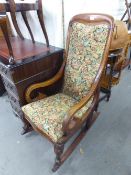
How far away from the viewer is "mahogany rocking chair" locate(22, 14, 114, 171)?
1.22 meters

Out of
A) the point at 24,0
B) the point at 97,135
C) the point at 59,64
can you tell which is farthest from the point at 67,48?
the point at 97,135

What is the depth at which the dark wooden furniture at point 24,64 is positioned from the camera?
1.32 metres

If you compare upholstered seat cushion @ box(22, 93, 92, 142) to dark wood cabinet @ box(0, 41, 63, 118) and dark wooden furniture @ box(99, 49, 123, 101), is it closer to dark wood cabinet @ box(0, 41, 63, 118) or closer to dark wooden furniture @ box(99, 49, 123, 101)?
dark wood cabinet @ box(0, 41, 63, 118)

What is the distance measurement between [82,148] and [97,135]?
233mm

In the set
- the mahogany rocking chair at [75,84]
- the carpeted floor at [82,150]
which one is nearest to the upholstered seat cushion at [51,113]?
the mahogany rocking chair at [75,84]

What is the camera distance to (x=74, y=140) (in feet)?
5.22

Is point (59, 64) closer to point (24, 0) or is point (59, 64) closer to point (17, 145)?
point (24, 0)

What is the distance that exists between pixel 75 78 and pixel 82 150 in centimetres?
69

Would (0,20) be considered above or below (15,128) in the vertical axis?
above

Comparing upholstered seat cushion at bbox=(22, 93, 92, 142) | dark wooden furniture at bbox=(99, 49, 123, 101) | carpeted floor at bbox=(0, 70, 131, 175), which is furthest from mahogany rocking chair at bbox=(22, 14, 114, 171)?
dark wooden furniture at bbox=(99, 49, 123, 101)

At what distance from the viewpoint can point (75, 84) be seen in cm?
154

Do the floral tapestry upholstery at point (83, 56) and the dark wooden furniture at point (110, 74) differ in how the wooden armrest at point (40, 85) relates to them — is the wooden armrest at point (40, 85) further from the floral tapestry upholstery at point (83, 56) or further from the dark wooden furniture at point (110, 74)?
the dark wooden furniture at point (110, 74)

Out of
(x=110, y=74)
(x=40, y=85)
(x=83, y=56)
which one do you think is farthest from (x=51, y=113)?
(x=110, y=74)

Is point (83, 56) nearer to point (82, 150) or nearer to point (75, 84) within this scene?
point (75, 84)
